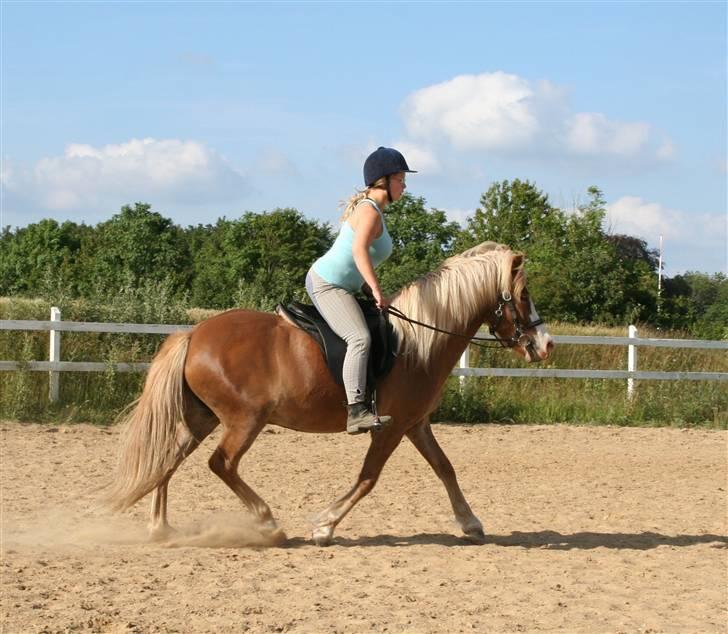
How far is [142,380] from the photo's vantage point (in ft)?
43.4

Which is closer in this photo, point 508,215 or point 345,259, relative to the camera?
point 345,259

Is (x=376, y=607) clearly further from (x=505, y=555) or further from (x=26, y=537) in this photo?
(x=26, y=537)

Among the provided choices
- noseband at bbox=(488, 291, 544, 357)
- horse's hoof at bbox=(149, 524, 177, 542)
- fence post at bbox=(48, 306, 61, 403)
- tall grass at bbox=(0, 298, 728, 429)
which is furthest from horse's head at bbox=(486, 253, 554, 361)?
fence post at bbox=(48, 306, 61, 403)

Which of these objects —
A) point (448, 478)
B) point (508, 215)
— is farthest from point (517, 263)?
point (508, 215)

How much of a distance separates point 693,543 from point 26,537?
4695mm

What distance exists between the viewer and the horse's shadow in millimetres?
6648

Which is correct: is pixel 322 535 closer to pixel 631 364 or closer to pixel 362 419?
pixel 362 419

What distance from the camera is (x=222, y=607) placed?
15.9 feet

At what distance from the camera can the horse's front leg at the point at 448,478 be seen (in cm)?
680

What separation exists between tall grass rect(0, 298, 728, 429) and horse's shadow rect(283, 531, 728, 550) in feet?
21.7

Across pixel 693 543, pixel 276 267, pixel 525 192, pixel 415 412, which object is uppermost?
pixel 525 192

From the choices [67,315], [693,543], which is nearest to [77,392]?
[67,315]

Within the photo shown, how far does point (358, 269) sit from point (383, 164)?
0.75 meters

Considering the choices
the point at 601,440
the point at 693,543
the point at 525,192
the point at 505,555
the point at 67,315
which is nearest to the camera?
the point at 505,555
